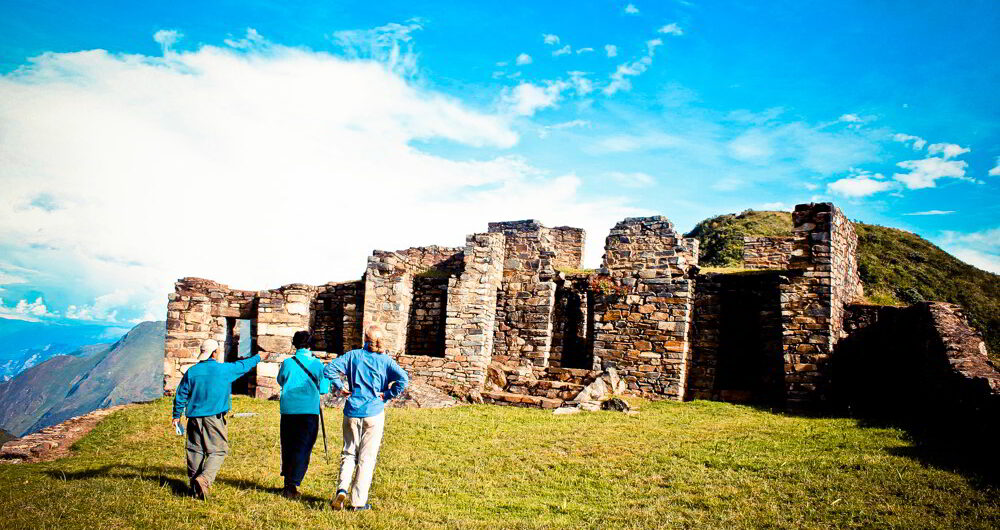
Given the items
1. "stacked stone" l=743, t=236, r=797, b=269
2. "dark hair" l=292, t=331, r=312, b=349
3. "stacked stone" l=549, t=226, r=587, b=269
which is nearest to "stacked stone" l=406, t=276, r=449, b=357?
"stacked stone" l=549, t=226, r=587, b=269

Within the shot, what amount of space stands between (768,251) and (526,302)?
11393 millimetres

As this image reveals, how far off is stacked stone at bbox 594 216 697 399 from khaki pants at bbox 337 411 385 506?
10247 mm

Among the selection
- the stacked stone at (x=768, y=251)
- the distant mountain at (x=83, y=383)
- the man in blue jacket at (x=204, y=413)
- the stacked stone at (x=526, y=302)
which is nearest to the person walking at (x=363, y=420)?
the man in blue jacket at (x=204, y=413)

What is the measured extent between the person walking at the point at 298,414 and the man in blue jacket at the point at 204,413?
0.74 metres

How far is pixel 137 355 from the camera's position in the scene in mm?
124375

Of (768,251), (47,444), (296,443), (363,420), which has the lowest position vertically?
(47,444)

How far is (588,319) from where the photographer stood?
1706cm

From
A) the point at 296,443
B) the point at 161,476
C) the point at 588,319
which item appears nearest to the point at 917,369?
the point at 588,319

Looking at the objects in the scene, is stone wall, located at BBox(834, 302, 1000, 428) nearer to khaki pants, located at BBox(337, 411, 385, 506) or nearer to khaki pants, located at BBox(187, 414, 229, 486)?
khaki pants, located at BBox(337, 411, 385, 506)

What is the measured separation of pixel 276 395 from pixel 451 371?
5204 millimetres

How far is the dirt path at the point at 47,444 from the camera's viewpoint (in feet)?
33.2

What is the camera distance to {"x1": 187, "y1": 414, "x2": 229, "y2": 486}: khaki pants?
693cm

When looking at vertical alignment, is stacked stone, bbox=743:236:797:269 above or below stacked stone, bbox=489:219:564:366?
above

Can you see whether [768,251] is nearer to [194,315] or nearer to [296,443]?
[296,443]
